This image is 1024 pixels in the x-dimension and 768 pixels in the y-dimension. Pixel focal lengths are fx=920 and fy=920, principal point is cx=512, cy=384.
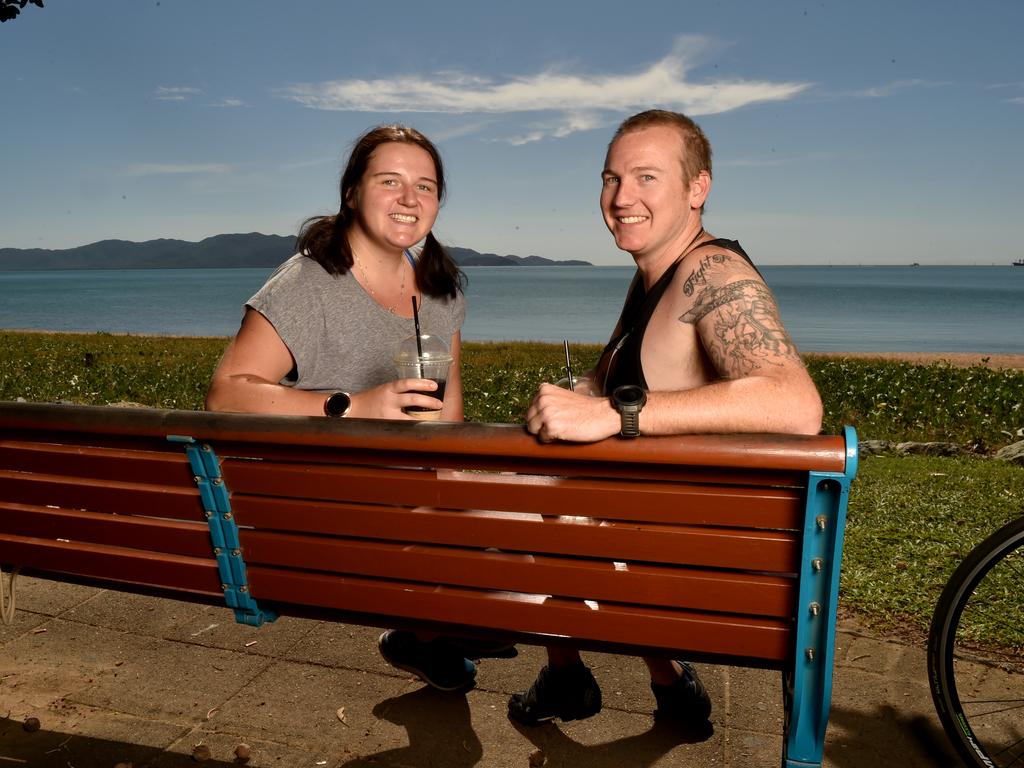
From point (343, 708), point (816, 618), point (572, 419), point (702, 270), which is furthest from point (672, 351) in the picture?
point (343, 708)

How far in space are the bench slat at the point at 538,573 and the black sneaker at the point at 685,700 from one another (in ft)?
3.98

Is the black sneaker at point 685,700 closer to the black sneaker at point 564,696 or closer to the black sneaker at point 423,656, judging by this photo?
the black sneaker at point 564,696

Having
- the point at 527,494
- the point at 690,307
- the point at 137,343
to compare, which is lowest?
the point at 137,343

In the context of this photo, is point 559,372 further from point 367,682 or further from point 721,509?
point 721,509

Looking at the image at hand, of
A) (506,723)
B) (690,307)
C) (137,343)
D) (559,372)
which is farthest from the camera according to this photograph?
(137,343)

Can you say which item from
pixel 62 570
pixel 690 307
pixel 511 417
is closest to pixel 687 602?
pixel 690 307

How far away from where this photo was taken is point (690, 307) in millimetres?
2703

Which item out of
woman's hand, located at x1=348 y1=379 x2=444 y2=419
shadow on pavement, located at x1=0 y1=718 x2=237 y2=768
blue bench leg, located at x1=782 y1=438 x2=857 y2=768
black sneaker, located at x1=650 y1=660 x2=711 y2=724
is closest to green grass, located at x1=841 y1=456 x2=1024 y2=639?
black sneaker, located at x1=650 y1=660 x2=711 y2=724

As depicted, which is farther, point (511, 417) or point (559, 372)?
point (559, 372)

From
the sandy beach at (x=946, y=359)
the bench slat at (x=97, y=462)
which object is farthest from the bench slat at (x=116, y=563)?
the sandy beach at (x=946, y=359)

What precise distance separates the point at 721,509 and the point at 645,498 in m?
0.17

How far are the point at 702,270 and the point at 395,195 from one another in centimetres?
142

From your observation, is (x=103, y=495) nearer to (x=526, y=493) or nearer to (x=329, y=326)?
(x=329, y=326)

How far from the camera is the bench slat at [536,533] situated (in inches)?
81.4
